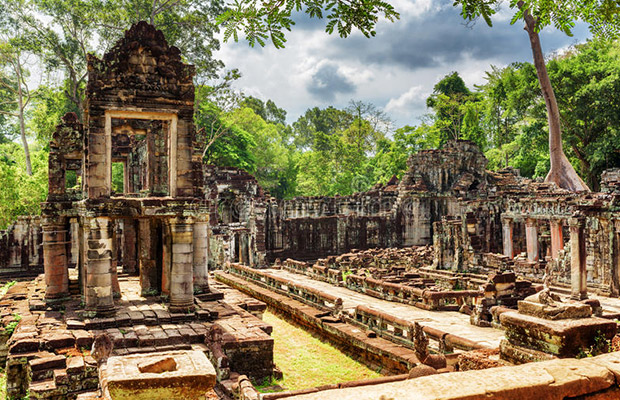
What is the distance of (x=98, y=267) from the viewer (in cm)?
1095

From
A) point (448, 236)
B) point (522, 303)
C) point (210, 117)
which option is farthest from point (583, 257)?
point (210, 117)

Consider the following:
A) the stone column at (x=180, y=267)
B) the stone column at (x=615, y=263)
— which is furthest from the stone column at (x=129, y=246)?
the stone column at (x=615, y=263)


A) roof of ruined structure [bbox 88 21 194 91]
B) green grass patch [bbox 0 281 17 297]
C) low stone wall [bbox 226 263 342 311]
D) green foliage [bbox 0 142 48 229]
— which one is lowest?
green grass patch [bbox 0 281 17 297]

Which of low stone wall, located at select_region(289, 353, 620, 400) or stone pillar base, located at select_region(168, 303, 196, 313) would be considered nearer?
low stone wall, located at select_region(289, 353, 620, 400)

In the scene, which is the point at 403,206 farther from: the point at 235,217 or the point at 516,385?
the point at 516,385

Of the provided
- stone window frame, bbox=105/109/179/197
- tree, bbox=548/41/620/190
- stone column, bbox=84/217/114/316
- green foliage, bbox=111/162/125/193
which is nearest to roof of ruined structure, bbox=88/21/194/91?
stone window frame, bbox=105/109/179/197

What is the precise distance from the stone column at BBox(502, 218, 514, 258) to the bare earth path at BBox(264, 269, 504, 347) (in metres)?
9.39

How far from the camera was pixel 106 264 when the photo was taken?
1106cm

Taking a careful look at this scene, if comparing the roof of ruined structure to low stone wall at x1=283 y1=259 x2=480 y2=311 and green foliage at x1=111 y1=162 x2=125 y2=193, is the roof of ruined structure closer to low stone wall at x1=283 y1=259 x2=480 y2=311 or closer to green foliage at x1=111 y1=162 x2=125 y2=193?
low stone wall at x1=283 y1=259 x2=480 y2=311

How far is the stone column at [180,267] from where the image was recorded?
1141 centimetres

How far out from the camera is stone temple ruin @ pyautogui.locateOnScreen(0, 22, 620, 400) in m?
3.72

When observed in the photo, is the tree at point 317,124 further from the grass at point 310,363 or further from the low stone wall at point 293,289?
the grass at point 310,363

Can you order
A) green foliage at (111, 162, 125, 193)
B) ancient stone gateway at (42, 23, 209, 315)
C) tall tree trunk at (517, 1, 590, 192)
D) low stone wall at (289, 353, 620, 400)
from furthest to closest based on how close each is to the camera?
green foliage at (111, 162, 125, 193), tall tree trunk at (517, 1, 590, 192), ancient stone gateway at (42, 23, 209, 315), low stone wall at (289, 353, 620, 400)

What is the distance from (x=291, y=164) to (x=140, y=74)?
120 ft
